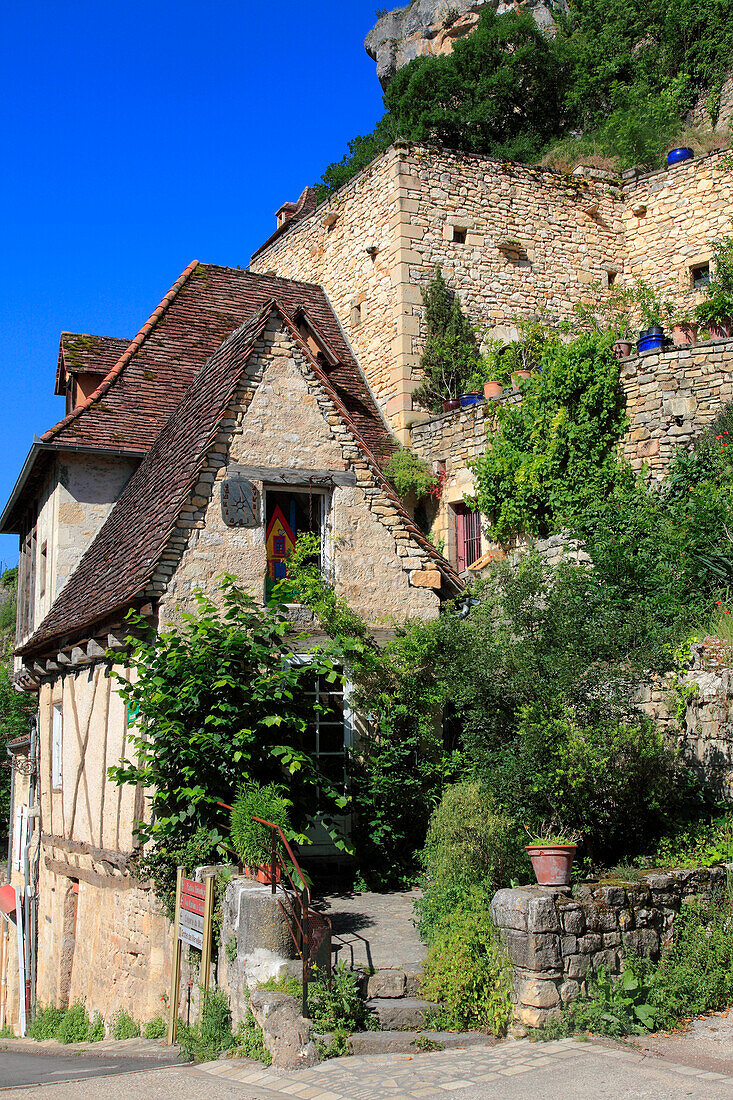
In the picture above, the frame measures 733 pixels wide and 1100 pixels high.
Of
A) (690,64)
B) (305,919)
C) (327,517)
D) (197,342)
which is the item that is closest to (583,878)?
(305,919)

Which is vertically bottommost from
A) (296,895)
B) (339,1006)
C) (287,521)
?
(339,1006)

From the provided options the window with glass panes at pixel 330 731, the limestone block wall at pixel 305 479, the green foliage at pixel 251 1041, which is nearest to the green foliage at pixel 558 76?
the limestone block wall at pixel 305 479

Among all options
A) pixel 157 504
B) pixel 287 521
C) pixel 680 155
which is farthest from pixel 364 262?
pixel 157 504

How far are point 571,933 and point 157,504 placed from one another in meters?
5.69

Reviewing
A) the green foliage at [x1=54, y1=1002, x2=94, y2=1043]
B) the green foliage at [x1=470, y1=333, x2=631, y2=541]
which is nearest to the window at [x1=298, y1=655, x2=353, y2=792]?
the green foliage at [x1=54, y1=1002, x2=94, y2=1043]

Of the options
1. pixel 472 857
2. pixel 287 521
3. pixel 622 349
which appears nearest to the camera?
pixel 472 857

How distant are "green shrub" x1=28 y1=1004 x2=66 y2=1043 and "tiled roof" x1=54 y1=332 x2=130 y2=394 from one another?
26.9 feet

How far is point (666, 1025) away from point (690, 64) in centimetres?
2503

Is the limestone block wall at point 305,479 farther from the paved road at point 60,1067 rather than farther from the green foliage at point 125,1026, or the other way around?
the paved road at point 60,1067

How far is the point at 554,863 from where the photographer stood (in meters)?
6.33

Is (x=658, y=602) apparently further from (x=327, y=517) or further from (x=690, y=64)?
(x=690, y=64)

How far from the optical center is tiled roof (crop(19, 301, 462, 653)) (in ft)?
29.3

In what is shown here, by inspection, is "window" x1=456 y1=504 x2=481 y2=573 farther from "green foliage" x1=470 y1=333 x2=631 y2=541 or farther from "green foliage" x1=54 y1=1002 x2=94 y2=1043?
"green foliage" x1=54 y1=1002 x2=94 y2=1043

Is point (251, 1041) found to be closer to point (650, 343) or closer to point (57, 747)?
point (57, 747)
